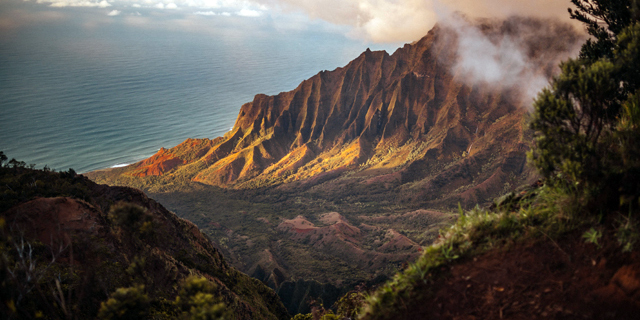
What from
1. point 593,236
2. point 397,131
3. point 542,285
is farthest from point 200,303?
point 397,131

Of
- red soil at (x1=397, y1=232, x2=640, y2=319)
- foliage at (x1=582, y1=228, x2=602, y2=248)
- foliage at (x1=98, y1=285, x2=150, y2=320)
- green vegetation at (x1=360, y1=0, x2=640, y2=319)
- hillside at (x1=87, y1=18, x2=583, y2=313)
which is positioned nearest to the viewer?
red soil at (x1=397, y1=232, x2=640, y2=319)

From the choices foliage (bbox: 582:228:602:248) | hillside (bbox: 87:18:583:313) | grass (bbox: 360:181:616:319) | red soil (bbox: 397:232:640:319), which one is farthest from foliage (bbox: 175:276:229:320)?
hillside (bbox: 87:18:583:313)

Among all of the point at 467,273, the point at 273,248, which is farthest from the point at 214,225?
the point at 467,273

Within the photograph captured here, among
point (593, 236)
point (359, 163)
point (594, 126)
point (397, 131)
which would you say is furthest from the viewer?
point (397, 131)

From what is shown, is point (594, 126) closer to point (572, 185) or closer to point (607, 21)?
point (572, 185)

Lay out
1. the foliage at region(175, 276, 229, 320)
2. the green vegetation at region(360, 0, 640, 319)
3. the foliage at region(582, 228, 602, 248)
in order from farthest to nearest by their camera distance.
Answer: the foliage at region(175, 276, 229, 320) < the green vegetation at region(360, 0, 640, 319) < the foliage at region(582, 228, 602, 248)

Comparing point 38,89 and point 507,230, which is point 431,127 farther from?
point 38,89

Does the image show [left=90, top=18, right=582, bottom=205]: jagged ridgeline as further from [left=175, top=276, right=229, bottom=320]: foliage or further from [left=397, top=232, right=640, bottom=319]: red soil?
[left=175, top=276, right=229, bottom=320]: foliage
